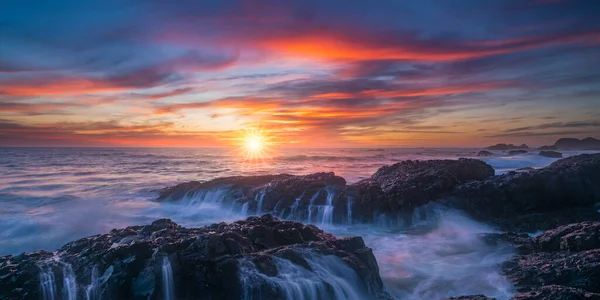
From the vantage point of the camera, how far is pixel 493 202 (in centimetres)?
1748

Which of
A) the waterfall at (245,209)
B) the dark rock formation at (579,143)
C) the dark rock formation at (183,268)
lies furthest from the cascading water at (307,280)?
the dark rock formation at (579,143)

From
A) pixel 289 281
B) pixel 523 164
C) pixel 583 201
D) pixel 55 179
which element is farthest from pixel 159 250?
pixel 523 164

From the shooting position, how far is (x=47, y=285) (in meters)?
8.20

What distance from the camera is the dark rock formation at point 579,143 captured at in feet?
312

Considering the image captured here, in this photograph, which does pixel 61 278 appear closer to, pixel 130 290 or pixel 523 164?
pixel 130 290

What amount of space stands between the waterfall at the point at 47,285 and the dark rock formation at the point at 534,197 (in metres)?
17.0

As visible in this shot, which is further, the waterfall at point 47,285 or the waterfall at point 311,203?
the waterfall at point 311,203

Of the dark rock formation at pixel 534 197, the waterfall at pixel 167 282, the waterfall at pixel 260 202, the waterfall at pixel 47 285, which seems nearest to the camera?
the waterfall at pixel 47 285

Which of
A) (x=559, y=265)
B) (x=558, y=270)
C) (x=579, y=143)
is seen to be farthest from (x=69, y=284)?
(x=579, y=143)

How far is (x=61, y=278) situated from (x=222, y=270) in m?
3.92

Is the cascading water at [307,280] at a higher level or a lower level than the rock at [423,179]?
lower

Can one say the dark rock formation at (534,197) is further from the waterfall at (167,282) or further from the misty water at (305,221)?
the waterfall at (167,282)

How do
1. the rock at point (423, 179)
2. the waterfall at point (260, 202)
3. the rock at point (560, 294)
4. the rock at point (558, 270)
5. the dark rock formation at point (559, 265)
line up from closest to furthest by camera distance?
the rock at point (560, 294)
the dark rock formation at point (559, 265)
the rock at point (558, 270)
the rock at point (423, 179)
the waterfall at point (260, 202)

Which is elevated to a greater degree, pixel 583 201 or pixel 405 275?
pixel 583 201
